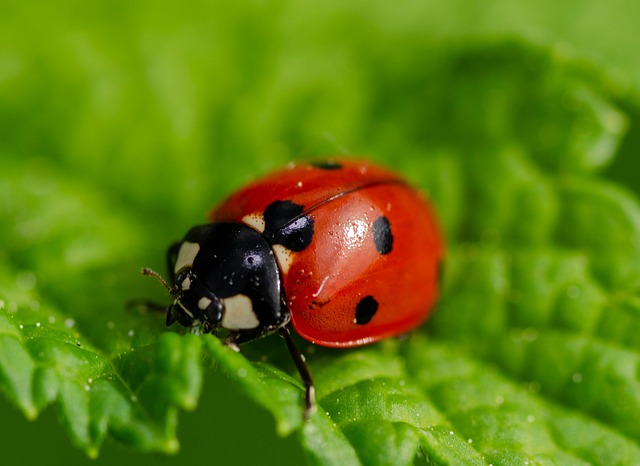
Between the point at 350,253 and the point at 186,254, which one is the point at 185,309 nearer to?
the point at 186,254

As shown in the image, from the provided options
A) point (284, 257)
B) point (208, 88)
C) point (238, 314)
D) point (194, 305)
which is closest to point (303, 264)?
point (284, 257)

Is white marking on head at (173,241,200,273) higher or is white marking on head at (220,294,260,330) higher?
white marking on head at (173,241,200,273)

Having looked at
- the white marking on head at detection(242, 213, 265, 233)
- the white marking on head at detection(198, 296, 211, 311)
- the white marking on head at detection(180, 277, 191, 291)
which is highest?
the white marking on head at detection(242, 213, 265, 233)

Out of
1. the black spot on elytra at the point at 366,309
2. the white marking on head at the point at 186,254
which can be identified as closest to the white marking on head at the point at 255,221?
the white marking on head at the point at 186,254

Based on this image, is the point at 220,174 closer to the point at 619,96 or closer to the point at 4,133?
the point at 4,133

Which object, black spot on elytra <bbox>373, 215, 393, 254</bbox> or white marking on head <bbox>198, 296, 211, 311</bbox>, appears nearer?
white marking on head <bbox>198, 296, 211, 311</bbox>

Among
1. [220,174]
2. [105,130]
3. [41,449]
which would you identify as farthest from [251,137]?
[41,449]

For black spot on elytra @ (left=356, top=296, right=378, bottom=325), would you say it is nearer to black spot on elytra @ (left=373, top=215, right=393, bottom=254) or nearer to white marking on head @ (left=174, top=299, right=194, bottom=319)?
black spot on elytra @ (left=373, top=215, right=393, bottom=254)

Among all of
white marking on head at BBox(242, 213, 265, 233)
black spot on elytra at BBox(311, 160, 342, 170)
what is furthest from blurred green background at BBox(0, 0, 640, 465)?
white marking on head at BBox(242, 213, 265, 233)

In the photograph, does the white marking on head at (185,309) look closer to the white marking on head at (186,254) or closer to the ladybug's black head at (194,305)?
the ladybug's black head at (194,305)
